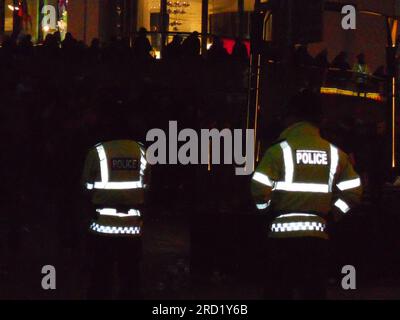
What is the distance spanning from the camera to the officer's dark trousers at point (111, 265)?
8.19 m

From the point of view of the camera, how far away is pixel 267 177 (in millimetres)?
7406

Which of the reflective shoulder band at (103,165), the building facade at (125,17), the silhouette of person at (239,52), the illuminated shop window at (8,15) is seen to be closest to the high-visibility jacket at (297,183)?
the reflective shoulder band at (103,165)

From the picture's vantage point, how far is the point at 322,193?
7.48 m

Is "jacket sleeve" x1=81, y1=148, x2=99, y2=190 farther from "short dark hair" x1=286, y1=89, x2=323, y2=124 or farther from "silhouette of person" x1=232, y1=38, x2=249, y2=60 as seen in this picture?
"silhouette of person" x1=232, y1=38, x2=249, y2=60

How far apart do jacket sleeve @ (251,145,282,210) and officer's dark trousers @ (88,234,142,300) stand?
133 cm

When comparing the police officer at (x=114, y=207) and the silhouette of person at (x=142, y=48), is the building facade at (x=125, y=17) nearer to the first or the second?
the silhouette of person at (x=142, y=48)

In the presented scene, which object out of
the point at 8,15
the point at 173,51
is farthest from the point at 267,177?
the point at 8,15

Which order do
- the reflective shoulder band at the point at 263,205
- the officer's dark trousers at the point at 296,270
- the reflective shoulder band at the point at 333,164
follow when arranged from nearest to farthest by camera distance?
the officer's dark trousers at the point at 296,270, the reflective shoulder band at the point at 263,205, the reflective shoulder band at the point at 333,164

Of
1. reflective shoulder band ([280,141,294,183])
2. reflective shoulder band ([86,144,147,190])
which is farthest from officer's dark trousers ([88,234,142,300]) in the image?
reflective shoulder band ([280,141,294,183])

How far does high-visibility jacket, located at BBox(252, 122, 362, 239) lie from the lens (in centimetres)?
739

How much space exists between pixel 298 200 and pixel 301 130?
516 millimetres

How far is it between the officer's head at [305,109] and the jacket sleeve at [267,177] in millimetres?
269

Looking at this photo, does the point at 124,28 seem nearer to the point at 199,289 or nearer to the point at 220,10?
the point at 220,10
